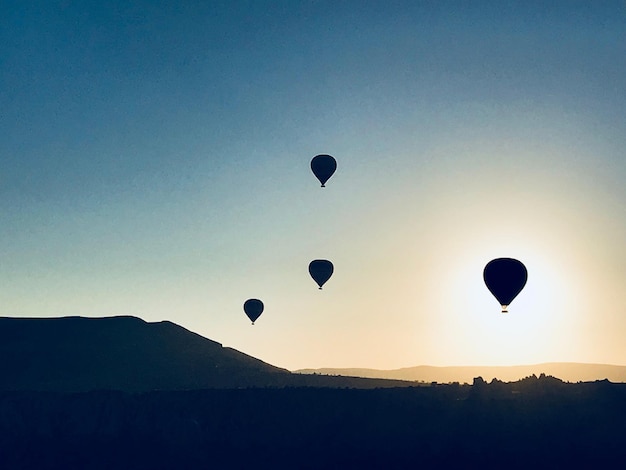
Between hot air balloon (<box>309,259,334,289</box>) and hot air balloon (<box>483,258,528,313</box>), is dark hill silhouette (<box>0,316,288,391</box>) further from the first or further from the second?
hot air balloon (<box>483,258,528,313</box>)

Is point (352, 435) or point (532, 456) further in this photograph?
point (352, 435)

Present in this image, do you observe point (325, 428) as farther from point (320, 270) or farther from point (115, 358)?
point (115, 358)

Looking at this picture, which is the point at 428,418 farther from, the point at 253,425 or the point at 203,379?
the point at 203,379

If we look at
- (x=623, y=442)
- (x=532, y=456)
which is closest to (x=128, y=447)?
(x=532, y=456)

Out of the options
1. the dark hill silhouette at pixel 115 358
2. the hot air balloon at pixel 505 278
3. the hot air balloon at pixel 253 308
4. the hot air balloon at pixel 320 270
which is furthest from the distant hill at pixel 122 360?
the hot air balloon at pixel 505 278

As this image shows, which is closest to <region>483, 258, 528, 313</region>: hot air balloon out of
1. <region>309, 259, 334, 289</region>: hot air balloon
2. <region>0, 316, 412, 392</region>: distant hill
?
<region>309, 259, 334, 289</region>: hot air balloon
